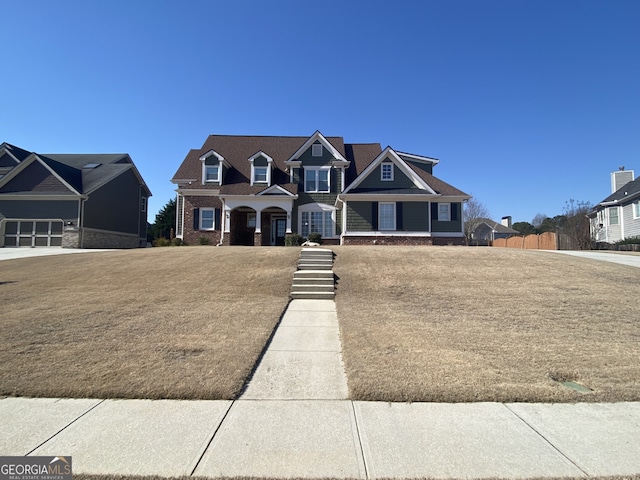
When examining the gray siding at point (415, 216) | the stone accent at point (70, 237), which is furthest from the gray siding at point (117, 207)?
the gray siding at point (415, 216)

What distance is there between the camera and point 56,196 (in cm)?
2320

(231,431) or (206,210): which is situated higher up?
(206,210)

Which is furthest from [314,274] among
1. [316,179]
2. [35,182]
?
[35,182]

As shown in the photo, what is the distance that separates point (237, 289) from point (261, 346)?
4.73 m

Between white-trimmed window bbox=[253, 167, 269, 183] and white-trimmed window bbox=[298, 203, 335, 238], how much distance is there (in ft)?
12.1

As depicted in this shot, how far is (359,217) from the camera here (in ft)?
69.4

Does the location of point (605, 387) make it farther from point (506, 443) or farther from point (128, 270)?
point (128, 270)

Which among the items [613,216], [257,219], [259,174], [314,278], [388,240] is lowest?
[314,278]

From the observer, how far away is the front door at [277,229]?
24.9 m

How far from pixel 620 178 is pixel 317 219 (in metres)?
32.4

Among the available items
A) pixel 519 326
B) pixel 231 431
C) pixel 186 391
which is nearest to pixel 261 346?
pixel 186 391

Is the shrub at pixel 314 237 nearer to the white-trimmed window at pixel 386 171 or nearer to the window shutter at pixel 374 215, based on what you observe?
the window shutter at pixel 374 215

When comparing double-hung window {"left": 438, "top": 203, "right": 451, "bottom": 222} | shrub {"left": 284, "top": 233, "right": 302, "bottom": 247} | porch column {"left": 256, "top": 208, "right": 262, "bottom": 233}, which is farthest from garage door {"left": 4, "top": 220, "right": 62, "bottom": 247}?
double-hung window {"left": 438, "top": 203, "right": 451, "bottom": 222}

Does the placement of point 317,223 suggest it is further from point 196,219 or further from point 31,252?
point 31,252
